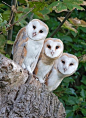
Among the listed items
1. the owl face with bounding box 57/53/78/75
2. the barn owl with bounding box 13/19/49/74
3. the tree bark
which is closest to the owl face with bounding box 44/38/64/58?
the barn owl with bounding box 13/19/49/74

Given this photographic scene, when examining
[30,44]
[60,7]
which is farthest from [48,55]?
[60,7]

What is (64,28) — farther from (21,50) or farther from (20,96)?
(20,96)

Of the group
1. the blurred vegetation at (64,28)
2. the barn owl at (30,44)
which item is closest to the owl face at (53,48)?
the barn owl at (30,44)

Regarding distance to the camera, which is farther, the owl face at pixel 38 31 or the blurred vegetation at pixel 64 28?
the blurred vegetation at pixel 64 28

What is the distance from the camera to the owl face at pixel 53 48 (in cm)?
272

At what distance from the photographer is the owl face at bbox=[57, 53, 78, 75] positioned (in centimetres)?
290

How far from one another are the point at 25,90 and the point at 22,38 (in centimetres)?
94

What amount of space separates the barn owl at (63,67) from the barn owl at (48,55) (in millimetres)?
87

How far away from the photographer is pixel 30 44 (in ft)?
8.74

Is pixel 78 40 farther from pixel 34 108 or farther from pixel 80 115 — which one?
pixel 34 108

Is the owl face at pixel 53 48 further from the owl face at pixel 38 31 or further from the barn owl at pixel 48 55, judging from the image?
the owl face at pixel 38 31

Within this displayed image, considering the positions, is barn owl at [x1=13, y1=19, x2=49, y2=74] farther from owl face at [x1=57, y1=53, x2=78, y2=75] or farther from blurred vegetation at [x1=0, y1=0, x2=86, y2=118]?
owl face at [x1=57, y1=53, x2=78, y2=75]

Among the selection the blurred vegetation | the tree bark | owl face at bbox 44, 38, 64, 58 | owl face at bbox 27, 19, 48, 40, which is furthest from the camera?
the blurred vegetation

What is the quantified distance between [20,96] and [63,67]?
3.84 ft
